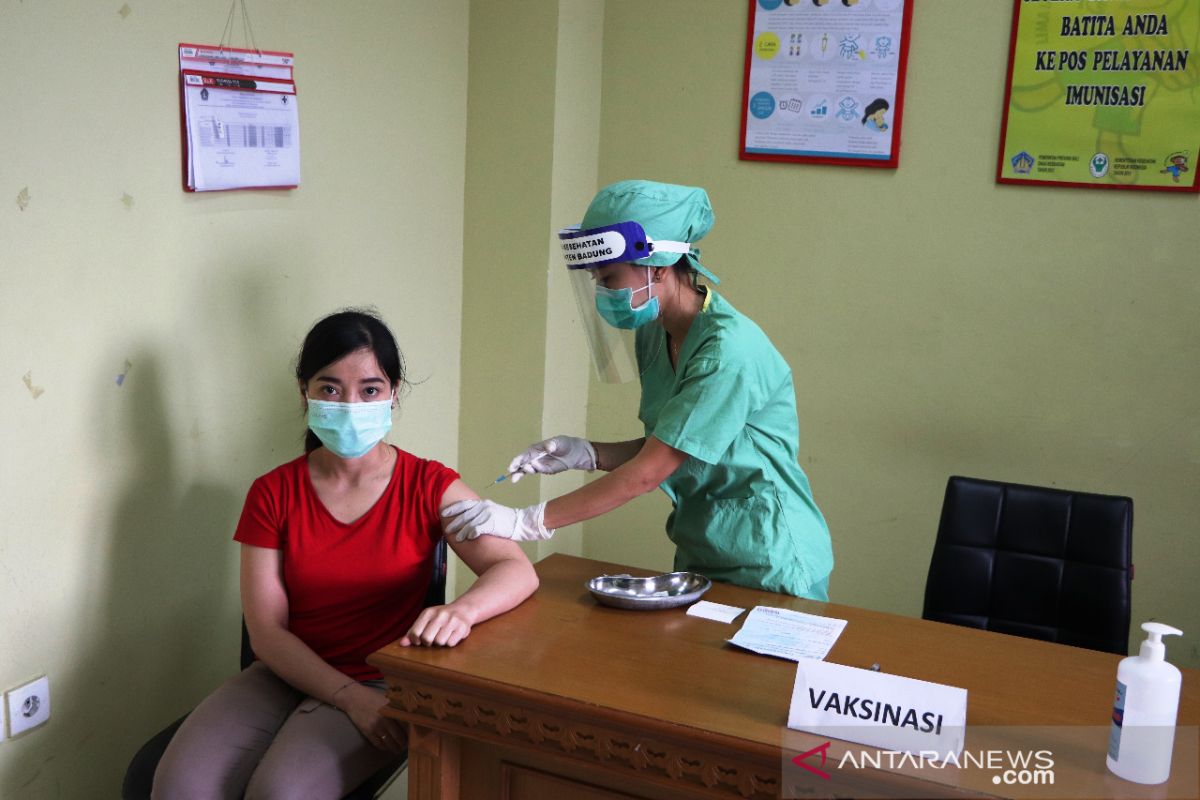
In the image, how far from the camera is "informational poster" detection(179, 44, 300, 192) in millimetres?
2117

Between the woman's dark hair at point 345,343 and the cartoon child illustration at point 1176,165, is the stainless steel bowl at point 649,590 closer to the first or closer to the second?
the woman's dark hair at point 345,343

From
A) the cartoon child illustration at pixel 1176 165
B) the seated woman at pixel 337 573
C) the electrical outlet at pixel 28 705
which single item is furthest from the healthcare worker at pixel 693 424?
the cartoon child illustration at pixel 1176 165

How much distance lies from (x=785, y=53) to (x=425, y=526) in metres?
1.73

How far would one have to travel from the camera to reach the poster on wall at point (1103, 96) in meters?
2.60

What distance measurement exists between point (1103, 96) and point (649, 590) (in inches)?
68.8

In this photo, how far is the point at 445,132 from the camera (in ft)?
9.68

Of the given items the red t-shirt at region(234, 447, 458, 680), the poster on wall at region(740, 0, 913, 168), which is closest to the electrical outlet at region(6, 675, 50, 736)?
the red t-shirt at region(234, 447, 458, 680)

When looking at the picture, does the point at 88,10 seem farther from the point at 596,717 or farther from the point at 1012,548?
the point at 1012,548

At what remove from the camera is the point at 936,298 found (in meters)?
2.89

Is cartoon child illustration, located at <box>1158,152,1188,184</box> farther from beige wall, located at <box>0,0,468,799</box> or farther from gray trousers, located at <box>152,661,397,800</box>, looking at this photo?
gray trousers, located at <box>152,661,397,800</box>

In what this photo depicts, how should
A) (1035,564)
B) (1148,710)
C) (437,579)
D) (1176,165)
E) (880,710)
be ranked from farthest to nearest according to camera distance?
1. (1176,165)
2. (1035,564)
3. (437,579)
4. (880,710)
5. (1148,710)

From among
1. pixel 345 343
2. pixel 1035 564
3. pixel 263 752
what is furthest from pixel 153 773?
pixel 1035 564

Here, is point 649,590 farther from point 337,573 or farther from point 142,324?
point 142,324

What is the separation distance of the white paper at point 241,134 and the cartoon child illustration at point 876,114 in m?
1.48
